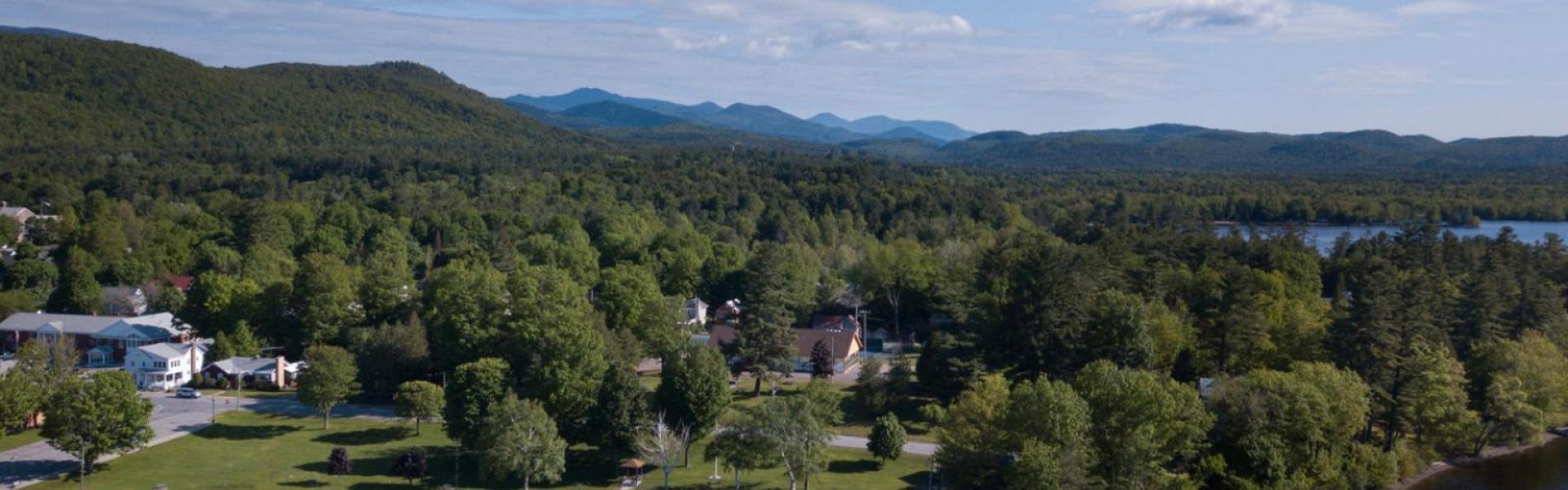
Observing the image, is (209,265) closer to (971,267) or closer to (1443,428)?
(971,267)

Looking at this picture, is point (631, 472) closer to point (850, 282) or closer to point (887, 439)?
point (887, 439)

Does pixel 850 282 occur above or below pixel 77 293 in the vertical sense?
above

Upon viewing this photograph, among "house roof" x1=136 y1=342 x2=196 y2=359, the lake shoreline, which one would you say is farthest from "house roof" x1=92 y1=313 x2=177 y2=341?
the lake shoreline

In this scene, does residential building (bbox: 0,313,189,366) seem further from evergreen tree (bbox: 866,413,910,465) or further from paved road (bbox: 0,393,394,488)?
evergreen tree (bbox: 866,413,910,465)

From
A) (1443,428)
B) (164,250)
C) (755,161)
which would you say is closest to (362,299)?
(164,250)

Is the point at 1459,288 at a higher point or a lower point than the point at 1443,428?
higher

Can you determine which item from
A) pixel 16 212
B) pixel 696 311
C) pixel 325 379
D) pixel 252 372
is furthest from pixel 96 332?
pixel 16 212

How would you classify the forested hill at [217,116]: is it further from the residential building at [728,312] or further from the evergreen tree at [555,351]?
the evergreen tree at [555,351]
